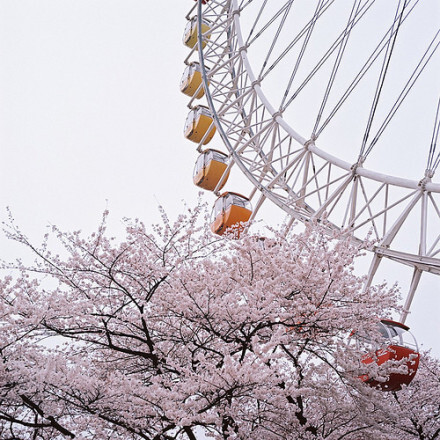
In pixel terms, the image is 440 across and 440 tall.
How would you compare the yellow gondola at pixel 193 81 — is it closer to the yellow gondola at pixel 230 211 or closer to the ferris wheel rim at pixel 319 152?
the ferris wheel rim at pixel 319 152

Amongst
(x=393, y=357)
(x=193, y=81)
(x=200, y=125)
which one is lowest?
(x=393, y=357)

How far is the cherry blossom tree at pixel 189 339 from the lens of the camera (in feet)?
16.9

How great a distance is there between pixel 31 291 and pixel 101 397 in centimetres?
205

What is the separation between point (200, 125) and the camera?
48.7ft

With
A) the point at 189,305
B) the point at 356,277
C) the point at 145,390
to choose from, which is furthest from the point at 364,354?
the point at 145,390

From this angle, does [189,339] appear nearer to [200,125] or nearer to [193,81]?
[200,125]

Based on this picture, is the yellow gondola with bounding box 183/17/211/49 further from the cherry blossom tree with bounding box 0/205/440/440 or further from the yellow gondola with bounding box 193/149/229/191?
the cherry blossom tree with bounding box 0/205/440/440

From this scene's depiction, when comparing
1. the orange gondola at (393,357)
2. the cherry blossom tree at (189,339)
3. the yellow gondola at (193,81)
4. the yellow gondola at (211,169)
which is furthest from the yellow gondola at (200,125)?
the orange gondola at (393,357)

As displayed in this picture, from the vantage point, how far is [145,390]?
16.1 feet

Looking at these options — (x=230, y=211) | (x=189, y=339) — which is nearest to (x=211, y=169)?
(x=230, y=211)

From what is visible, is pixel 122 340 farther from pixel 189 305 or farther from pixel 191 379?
pixel 191 379

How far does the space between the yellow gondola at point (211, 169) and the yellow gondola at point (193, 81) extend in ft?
10.8

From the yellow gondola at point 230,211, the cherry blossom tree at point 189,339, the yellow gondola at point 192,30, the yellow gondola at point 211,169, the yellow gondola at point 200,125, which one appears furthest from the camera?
the yellow gondola at point 192,30

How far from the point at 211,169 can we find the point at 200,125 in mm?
2395
